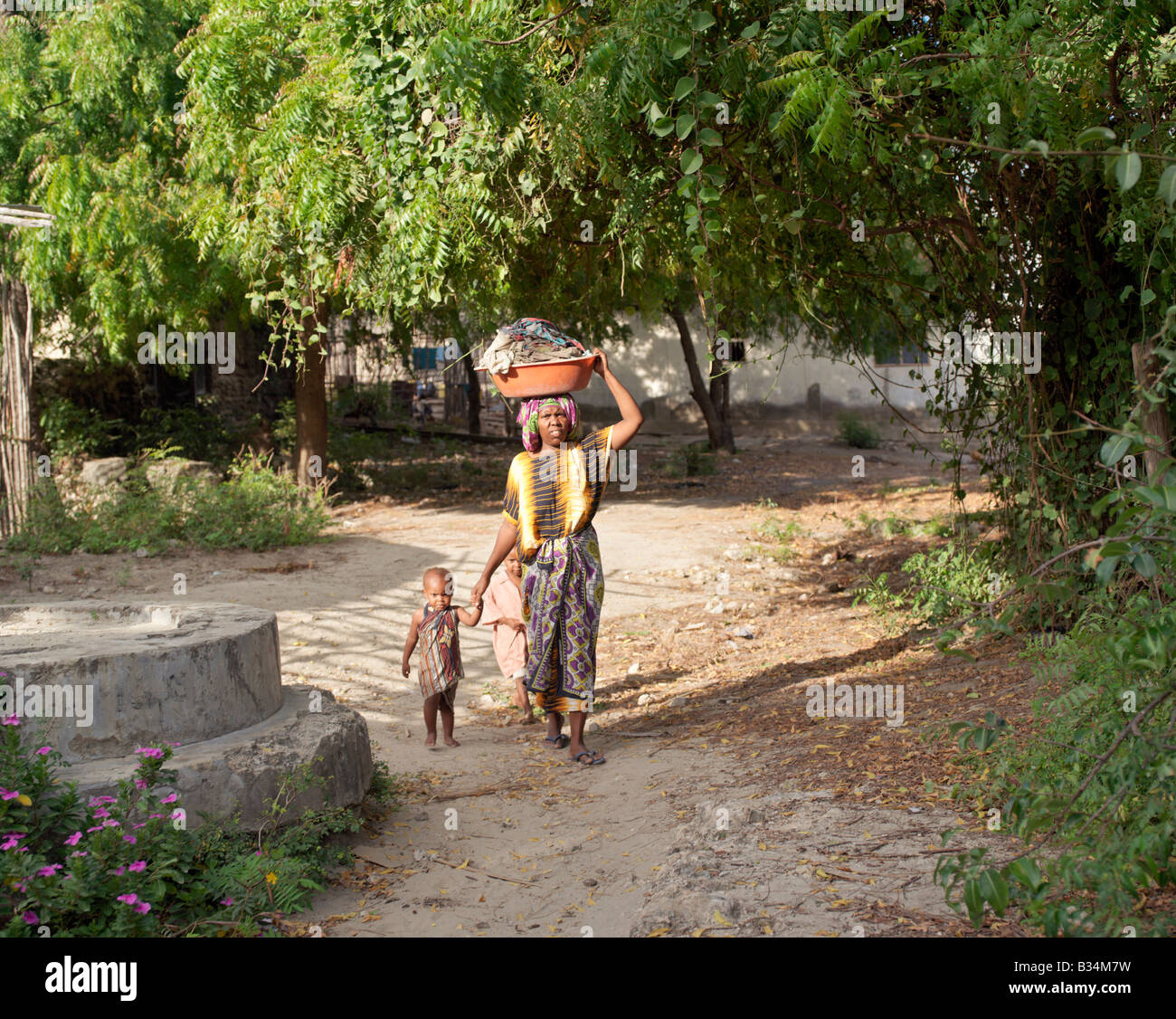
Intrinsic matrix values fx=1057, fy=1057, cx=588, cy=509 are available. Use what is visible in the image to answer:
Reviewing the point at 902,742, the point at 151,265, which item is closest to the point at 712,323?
the point at 902,742

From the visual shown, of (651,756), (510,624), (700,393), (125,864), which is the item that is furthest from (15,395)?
(700,393)

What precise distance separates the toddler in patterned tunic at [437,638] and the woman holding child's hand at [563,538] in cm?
44

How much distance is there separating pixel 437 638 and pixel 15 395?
855cm

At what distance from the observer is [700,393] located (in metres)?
19.2

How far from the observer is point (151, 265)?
1134 cm

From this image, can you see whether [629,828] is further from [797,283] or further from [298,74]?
[298,74]

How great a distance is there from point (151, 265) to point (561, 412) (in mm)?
7672

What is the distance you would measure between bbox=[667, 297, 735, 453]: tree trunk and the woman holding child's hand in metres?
12.0

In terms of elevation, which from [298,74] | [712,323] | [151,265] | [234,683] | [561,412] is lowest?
[234,683]

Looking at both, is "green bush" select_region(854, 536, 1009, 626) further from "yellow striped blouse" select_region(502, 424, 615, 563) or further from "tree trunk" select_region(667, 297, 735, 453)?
"tree trunk" select_region(667, 297, 735, 453)

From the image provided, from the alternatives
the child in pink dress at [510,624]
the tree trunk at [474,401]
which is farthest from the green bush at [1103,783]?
the tree trunk at [474,401]

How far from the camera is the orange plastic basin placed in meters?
5.45

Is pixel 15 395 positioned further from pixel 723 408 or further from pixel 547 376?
pixel 723 408

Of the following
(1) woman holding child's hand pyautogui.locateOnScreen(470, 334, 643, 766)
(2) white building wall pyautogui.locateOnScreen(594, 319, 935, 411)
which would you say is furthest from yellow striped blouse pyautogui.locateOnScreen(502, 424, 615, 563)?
(2) white building wall pyautogui.locateOnScreen(594, 319, 935, 411)
